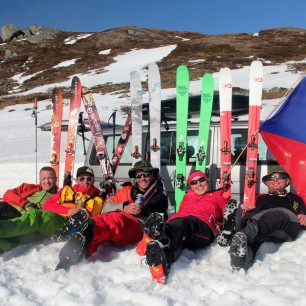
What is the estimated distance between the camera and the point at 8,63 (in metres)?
58.3

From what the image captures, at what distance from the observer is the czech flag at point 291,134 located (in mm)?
6078

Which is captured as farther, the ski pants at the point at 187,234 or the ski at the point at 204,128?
the ski at the point at 204,128

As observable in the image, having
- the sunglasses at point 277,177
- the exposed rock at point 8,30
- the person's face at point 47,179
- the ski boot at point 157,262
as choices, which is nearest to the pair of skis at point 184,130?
the sunglasses at point 277,177

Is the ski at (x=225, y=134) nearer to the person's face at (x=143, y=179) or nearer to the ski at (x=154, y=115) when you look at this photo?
the ski at (x=154, y=115)

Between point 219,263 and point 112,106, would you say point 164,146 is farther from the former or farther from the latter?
point 112,106

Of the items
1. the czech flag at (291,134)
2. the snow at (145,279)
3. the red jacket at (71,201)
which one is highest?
the czech flag at (291,134)

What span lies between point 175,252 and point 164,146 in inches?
172

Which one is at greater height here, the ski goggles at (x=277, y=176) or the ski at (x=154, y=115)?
the ski at (x=154, y=115)

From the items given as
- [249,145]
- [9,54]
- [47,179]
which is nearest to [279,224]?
[249,145]

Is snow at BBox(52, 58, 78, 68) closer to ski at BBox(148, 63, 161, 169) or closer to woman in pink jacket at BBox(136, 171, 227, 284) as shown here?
ski at BBox(148, 63, 161, 169)

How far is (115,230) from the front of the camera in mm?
4684

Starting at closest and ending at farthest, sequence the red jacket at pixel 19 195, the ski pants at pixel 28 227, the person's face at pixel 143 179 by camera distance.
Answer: the ski pants at pixel 28 227
the person's face at pixel 143 179
the red jacket at pixel 19 195

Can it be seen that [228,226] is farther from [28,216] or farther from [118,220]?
[28,216]

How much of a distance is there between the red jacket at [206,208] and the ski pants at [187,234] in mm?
101
